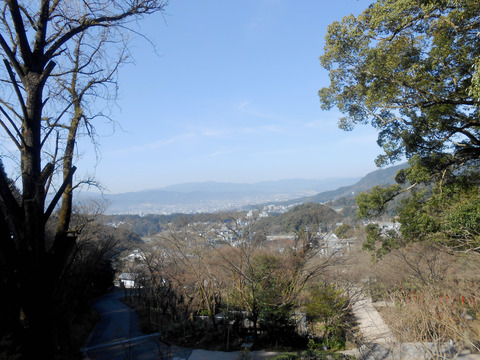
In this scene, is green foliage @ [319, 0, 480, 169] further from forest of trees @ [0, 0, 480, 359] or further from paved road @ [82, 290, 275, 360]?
paved road @ [82, 290, 275, 360]

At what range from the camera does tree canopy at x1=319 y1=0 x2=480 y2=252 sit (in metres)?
6.06

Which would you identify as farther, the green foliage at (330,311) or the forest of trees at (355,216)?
the green foliage at (330,311)

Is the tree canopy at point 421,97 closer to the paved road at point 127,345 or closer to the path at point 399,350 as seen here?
the path at point 399,350

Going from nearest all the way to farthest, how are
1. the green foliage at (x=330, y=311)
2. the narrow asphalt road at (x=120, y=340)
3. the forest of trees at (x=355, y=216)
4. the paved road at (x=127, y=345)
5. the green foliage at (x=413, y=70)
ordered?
the forest of trees at (x=355, y=216) → the green foliage at (x=413, y=70) → the paved road at (x=127, y=345) → the green foliage at (x=330, y=311) → the narrow asphalt road at (x=120, y=340)

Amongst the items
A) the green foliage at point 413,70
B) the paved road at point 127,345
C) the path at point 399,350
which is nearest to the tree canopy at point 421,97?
the green foliage at point 413,70

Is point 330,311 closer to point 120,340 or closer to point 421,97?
point 421,97

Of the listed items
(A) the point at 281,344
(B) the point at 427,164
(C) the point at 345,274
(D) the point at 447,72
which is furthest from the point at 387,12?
(C) the point at 345,274

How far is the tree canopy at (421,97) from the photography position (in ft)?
19.9

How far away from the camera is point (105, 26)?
3.39 meters

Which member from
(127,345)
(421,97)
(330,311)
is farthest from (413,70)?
(127,345)

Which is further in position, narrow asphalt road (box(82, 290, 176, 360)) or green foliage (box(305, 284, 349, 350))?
narrow asphalt road (box(82, 290, 176, 360))

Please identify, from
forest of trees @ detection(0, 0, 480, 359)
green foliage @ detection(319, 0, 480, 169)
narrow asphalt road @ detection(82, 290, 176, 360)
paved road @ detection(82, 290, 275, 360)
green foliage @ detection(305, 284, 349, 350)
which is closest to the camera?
forest of trees @ detection(0, 0, 480, 359)

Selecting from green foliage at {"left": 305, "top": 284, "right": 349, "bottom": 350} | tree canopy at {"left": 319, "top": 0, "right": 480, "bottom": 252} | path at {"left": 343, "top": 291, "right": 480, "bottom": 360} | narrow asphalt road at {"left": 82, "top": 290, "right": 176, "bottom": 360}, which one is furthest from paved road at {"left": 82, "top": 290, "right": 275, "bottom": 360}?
tree canopy at {"left": 319, "top": 0, "right": 480, "bottom": 252}

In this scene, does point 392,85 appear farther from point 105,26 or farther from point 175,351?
point 175,351
